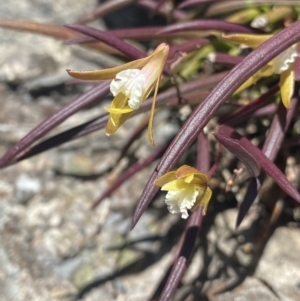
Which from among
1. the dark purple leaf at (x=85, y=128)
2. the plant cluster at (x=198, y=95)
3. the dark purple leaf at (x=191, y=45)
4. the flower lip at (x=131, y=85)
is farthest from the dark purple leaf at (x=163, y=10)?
the flower lip at (x=131, y=85)

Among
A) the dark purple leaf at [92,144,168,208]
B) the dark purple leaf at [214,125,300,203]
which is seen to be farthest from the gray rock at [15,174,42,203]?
the dark purple leaf at [214,125,300,203]

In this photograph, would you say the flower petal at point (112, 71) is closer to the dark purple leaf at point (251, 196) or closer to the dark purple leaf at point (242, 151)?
the dark purple leaf at point (242, 151)

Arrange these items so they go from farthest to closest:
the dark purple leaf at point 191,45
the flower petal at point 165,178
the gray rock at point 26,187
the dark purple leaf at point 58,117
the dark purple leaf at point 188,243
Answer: the gray rock at point 26,187, the dark purple leaf at point 191,45, the dark purple leaf at point 58,117, the dark purple leaf at point 188,243, the flower petal at point 165,178

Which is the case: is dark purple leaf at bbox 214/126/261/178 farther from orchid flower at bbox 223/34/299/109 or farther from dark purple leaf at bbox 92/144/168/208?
dark purple leaf at bbox 92/144/168/208

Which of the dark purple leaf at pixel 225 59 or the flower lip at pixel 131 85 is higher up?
the flower lip at pixel 131 85

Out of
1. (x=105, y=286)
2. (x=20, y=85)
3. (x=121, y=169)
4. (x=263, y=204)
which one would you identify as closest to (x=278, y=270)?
(x=263, y=204)

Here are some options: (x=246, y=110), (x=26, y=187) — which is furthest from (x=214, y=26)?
(x=26, y=187)

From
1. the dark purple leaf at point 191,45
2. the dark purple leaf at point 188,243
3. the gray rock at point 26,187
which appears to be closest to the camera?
the dark purple leaf at point 188,243
